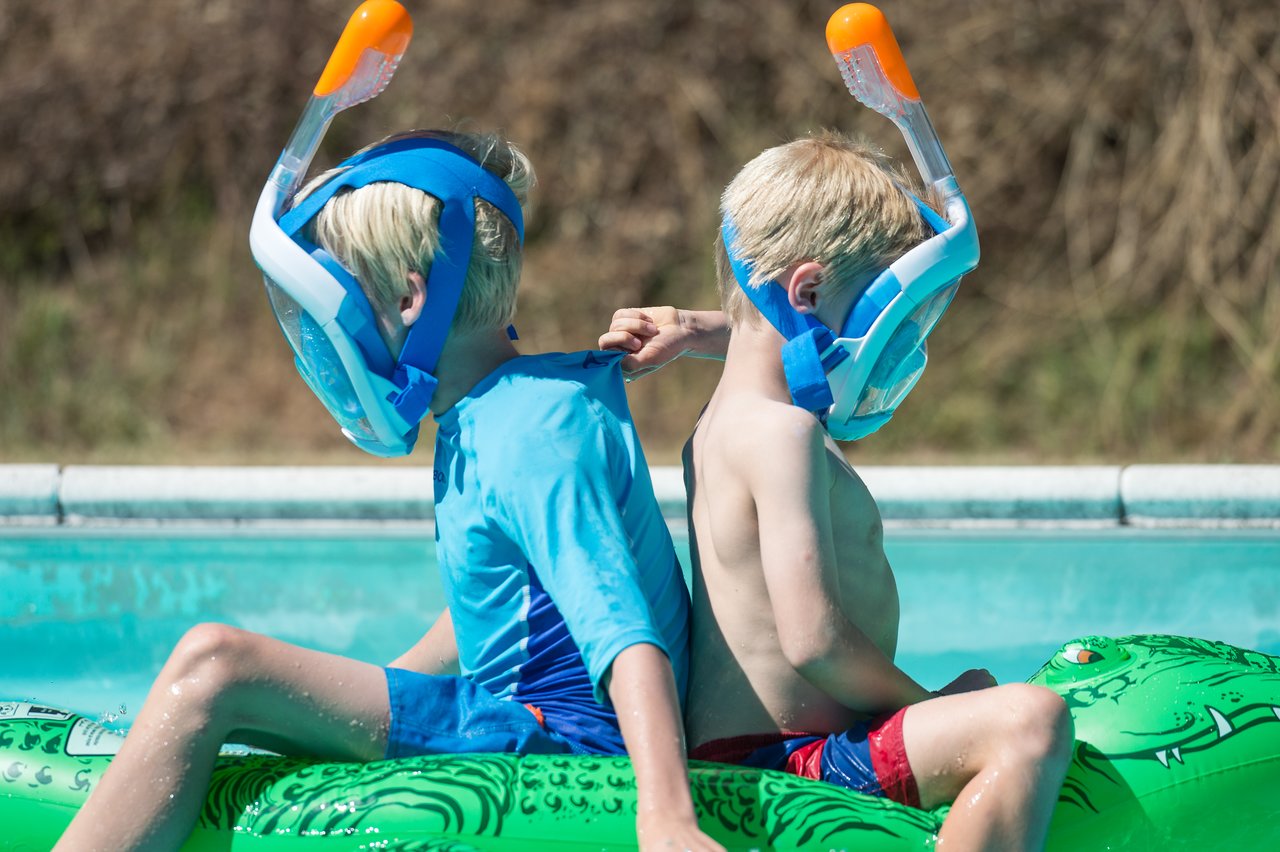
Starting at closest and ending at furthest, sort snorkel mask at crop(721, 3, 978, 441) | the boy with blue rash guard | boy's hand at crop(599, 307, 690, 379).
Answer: the boy with blue rash guard, snorkel mask at crop(721, 3, 978, 441), boy's hand at crop(599, 307, 690, 379)

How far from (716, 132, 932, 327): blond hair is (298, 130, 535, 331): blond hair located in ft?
1.32

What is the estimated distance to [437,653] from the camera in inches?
120

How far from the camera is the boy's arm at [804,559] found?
7.98 feet

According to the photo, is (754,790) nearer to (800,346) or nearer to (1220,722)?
(800,346)

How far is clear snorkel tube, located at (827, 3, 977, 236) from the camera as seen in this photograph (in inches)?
105

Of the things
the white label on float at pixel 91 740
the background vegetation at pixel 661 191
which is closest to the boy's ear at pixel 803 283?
the white label on float at pixel 91 740

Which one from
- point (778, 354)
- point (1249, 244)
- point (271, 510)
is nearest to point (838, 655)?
point (778, 354)

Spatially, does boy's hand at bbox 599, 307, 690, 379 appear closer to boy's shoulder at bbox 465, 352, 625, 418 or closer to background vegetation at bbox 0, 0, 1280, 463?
boy's shoulder at bbox 465, 352, 625, 418

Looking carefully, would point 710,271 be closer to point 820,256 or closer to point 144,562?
point 144,562

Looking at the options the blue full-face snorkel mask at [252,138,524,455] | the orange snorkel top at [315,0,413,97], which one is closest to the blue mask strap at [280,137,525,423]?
the blue full-face snorkel mask at [252,138,524,455]

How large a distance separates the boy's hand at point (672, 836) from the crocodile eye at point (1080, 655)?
3.68 feet

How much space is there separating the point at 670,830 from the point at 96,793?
0.85 m

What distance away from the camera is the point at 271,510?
5660mm

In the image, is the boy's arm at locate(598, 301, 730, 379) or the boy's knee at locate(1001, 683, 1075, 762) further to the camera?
the boy's arm at locate(598, 301, 730, 379)
